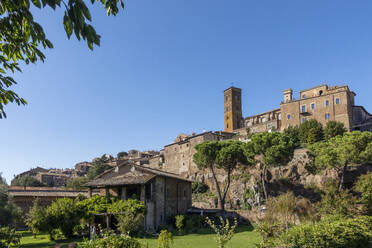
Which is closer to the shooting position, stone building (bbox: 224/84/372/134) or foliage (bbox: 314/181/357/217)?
foliage (bbox: 314/181/357/217)

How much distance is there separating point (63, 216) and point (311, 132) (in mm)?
37775

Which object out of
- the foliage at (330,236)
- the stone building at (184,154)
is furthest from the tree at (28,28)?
the stone building at (184,154)

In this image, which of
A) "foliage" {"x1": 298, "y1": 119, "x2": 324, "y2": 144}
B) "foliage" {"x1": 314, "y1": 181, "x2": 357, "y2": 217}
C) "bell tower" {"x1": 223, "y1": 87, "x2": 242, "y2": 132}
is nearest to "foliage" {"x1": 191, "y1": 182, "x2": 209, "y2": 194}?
"foliage" {"x1": 298, "y1": 119, "x2": 324, "y2": 144}

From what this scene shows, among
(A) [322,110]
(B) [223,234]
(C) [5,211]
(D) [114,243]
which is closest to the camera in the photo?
(D) [114,243]

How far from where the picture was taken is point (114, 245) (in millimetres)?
6008

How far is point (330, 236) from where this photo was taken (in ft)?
35.9

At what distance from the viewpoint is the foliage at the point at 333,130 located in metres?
40.9

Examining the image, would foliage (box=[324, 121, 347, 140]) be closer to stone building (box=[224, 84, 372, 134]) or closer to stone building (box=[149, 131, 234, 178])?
stone building (box=[224, 84, 372, 134])

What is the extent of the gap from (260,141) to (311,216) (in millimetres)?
14210

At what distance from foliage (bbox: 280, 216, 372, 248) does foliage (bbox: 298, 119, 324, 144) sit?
32172mm

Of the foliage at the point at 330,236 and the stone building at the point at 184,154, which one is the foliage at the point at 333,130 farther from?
the foliage at the point at 330,236

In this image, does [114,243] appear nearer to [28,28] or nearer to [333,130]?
[28,28]

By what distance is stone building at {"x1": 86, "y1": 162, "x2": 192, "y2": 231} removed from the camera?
2492 cm

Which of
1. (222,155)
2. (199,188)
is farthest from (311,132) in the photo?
(199,188)
